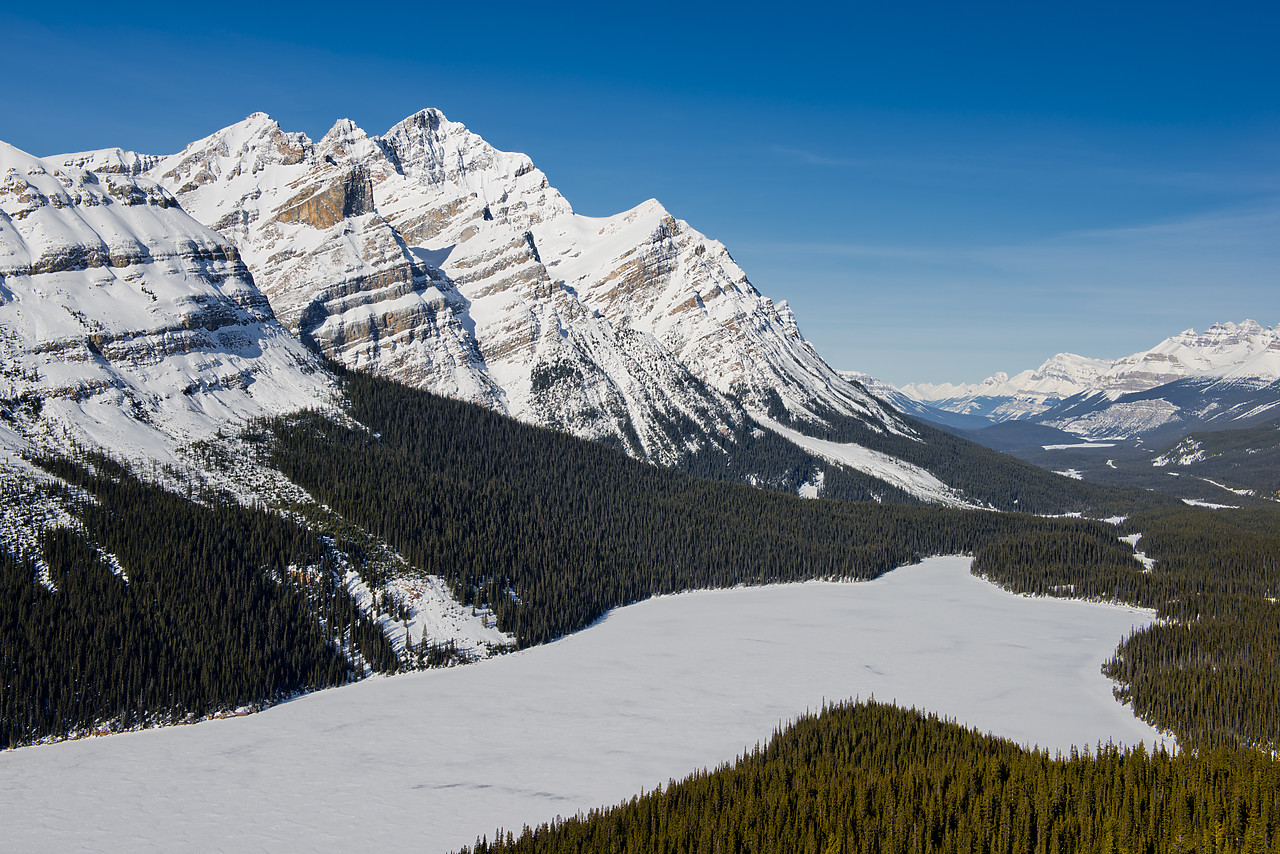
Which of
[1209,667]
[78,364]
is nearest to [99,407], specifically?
[78,364]

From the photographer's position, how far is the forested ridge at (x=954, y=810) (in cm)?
6019

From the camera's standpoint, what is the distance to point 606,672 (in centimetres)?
13175

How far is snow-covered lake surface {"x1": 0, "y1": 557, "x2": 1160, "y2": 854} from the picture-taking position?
79.2m

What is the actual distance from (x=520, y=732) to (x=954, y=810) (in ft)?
182

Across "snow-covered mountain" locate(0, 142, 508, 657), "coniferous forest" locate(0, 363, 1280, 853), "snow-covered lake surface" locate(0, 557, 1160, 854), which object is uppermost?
"snow-covered mountain" locate(0, 142, 508, 657)

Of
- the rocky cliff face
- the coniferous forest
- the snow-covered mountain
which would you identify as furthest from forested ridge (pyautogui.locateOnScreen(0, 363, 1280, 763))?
the rocky cliff face

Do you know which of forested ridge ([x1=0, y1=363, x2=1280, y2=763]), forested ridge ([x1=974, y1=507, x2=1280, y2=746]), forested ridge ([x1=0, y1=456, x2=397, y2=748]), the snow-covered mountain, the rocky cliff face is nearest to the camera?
forested ridge ([x1=974, y1=507, x2=1280, y2=746])

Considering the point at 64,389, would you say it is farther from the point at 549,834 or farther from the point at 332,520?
the point at 549,834

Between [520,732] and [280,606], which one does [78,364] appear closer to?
[280,606]

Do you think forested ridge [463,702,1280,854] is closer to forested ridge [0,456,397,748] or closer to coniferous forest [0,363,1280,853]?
coniferous forest [0,363,1280,853]

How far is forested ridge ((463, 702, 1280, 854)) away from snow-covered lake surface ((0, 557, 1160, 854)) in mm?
15116

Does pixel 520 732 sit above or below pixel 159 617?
below

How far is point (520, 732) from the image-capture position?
342ft

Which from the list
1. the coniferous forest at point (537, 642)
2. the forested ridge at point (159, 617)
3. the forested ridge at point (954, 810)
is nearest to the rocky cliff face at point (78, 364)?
the coniferous forest at point (537, 642)
